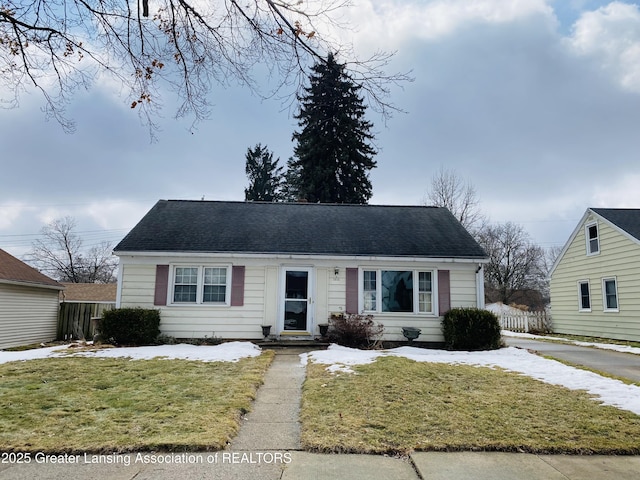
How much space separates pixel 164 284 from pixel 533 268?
40681mm

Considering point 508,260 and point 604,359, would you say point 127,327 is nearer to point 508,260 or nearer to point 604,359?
point 604,359

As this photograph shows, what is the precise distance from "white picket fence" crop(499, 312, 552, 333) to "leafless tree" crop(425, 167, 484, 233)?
8.72 meters

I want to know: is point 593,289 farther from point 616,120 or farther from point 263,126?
point 263,126

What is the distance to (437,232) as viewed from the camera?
13.8 m

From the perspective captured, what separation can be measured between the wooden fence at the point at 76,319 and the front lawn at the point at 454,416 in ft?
48.1

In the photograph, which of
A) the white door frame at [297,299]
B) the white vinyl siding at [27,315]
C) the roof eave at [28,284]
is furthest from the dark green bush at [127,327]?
the white vinyl siding at [27,315]

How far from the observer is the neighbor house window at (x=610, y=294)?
1567 cm

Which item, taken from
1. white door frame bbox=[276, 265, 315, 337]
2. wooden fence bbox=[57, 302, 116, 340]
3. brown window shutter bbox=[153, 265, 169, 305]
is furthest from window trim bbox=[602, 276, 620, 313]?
wooden fence bbox=[57, 302, 116, 340]

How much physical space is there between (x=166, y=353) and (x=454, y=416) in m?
7.27

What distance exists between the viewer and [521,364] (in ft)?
28.8

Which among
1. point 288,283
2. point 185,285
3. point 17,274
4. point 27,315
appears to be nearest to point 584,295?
point 288,283

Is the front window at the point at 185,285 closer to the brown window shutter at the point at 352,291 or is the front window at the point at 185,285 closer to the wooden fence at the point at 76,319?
the brown window shutter at the point at 352,291

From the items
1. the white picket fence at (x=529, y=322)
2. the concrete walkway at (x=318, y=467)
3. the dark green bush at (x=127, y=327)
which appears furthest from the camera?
the white picket fence at (x=529, y=322)

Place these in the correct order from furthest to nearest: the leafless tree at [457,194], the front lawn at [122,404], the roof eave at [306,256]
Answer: the leafless tree at [457,194]
the roof eave at [306,256]
the front lawn at [122,404]
